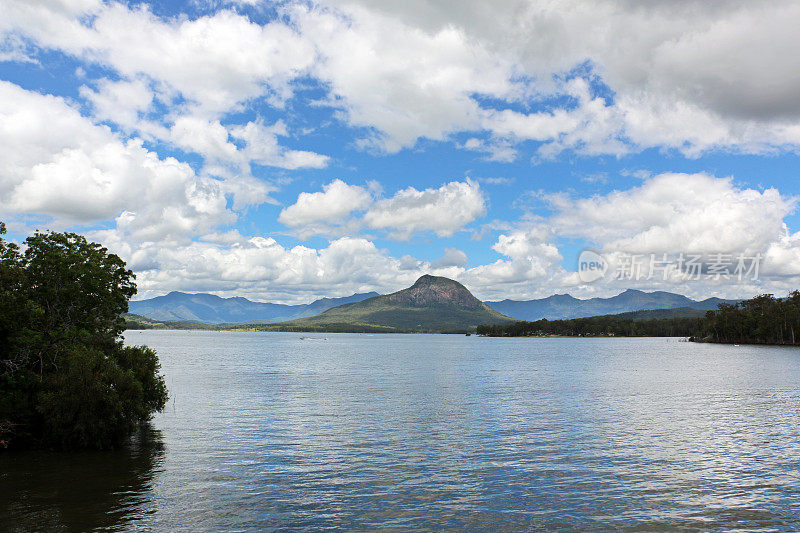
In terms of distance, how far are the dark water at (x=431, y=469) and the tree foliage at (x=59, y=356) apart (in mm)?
2725

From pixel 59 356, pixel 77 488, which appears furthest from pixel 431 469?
pixel 59 356

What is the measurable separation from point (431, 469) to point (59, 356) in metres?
38.0

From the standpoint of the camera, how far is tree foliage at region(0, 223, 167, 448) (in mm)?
47000

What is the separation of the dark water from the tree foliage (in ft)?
8.94

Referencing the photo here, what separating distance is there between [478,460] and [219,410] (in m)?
41.9

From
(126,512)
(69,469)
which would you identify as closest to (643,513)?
(126,512)

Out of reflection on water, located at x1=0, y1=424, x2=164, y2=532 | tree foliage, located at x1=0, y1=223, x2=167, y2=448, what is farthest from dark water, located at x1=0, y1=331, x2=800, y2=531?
tree foliage, located at x1=0, y1=223, x2=167, y2=448

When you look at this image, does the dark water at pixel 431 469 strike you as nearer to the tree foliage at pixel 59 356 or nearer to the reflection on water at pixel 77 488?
the reflection on water at pixel 77 488

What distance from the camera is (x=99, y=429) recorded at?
4788 cm

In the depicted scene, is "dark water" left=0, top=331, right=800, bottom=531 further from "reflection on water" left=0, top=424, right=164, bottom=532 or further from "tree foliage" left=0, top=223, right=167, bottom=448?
"tree foliage" left=0, top=223, right=167, bottom=448

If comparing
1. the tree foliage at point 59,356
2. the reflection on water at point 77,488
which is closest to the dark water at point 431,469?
the reflection on water at point 77,488

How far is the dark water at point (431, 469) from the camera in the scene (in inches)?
1240

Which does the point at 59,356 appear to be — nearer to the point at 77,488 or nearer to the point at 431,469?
the point at 77,488

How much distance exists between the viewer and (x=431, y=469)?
4197cm
